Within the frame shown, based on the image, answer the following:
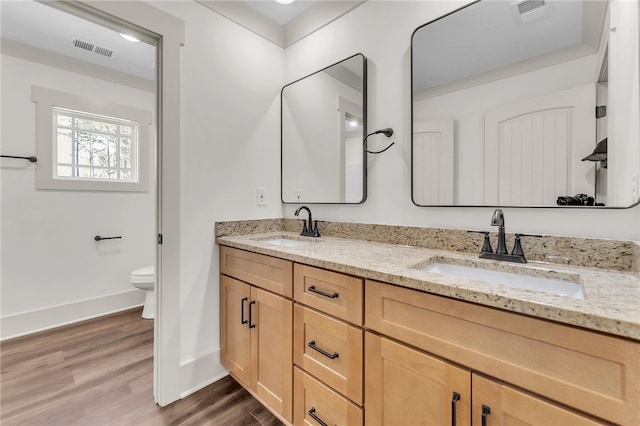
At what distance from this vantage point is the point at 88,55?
2.53m

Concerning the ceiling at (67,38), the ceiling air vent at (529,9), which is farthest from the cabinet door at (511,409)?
the ceiling at (67,38)

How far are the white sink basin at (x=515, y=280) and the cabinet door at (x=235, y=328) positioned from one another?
3.31ft

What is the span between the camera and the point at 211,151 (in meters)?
1.76

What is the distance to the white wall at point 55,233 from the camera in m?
2.27

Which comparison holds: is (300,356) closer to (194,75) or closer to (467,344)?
(467,344)

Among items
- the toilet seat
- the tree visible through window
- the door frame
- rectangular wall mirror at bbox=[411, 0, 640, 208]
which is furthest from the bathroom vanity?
the tree visible through window

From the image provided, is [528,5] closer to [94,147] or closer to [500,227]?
[500,227]

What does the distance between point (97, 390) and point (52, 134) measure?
2.19 meters

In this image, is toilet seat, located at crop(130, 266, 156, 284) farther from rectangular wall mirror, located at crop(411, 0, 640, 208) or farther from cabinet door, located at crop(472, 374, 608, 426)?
cabinet door, located at crop(472, 374, 608, 426)

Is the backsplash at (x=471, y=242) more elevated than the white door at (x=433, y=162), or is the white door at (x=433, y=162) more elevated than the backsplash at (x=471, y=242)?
the white door at (x=433, y=162)

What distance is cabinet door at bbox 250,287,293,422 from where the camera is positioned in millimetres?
1277

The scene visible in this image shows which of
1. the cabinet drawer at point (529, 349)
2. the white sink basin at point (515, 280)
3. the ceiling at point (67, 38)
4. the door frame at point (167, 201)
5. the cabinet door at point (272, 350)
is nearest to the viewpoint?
the cabinet drawer at point (529, 349)

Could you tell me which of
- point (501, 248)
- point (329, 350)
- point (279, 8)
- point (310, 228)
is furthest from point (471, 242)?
point (279, 8)

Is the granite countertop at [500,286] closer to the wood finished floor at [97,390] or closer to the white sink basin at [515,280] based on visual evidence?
the white sink basin at [515,280]
